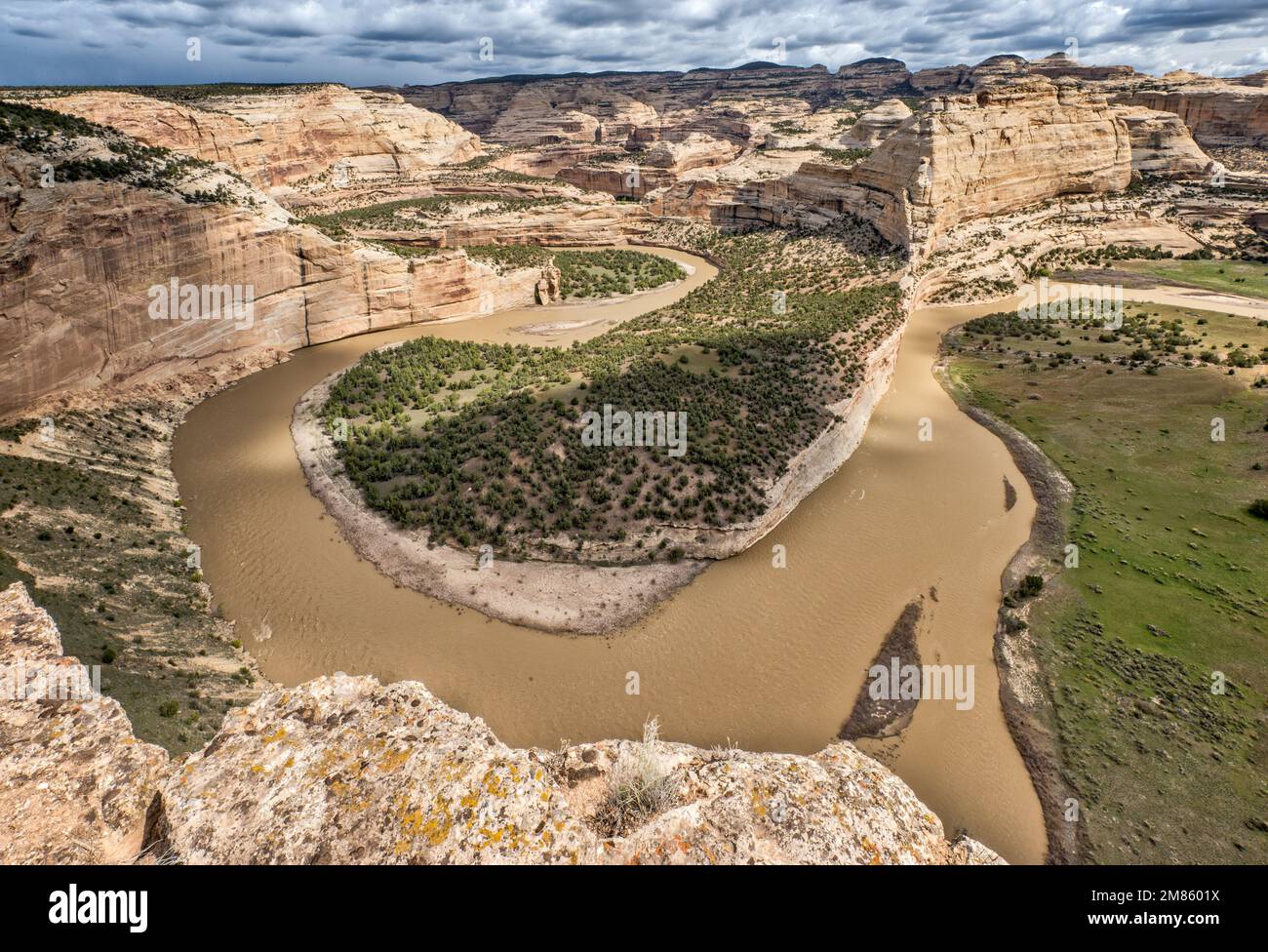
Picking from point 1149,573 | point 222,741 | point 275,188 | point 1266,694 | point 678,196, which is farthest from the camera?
point 678,196

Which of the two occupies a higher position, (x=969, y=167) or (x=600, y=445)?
(x=969, y=167)

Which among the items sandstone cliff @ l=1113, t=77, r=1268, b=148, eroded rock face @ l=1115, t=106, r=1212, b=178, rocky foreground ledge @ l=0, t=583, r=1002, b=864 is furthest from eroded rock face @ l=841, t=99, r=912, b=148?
rocky foreground ledge @ l=0, t=583, r=1002, b=864

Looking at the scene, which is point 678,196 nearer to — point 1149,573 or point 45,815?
point 1149,573

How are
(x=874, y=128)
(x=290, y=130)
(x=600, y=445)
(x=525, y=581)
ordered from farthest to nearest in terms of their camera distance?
(x=874, y=128)
(x=290, y=130)
(x=600, y=445)
(x=525, y=581)

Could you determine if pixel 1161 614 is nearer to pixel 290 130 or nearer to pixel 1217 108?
pixel 290 130

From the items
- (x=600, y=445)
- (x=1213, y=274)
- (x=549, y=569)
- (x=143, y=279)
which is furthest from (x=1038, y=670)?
(x=1213, y=274)

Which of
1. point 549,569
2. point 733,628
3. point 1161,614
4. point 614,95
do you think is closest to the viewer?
point 1161,614
